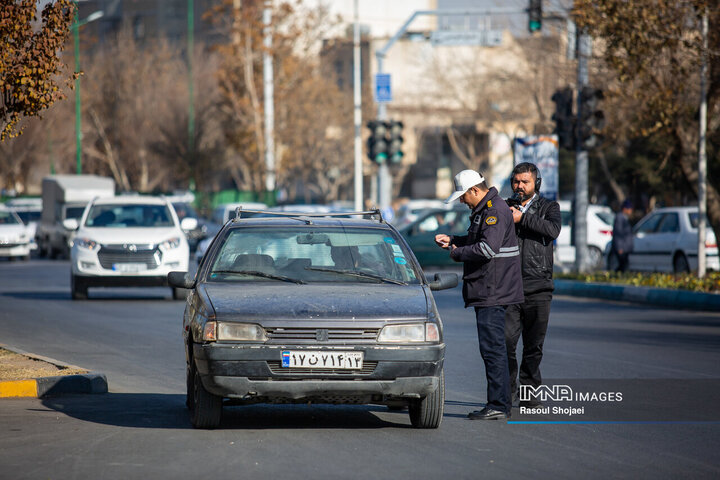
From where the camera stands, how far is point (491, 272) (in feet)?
27.1

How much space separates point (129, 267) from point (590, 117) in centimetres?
923

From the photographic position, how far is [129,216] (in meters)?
20.4

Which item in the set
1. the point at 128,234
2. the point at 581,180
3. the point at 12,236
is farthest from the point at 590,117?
the point at 12,236

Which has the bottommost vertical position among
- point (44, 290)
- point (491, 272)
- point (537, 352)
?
point (44, 290)

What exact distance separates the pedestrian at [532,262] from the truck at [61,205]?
29797mm

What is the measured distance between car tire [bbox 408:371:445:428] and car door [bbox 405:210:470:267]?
19515mm

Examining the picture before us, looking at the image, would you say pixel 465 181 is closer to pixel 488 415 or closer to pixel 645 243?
pixel 488 415

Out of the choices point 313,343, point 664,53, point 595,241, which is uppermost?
point 664,53

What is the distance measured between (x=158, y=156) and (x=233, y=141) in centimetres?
1106

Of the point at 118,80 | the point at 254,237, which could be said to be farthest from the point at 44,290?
the point at 118,80

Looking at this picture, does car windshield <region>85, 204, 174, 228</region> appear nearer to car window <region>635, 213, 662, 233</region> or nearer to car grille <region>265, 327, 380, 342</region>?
car window <region>635, 213, 662, 233</region>

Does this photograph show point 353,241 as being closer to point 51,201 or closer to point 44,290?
point 44,290

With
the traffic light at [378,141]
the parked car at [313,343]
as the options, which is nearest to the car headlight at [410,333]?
the parked car at [313,343]

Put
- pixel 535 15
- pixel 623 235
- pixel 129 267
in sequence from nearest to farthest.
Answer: pixel 129 267, pixel 535 15, pixel 623 235
